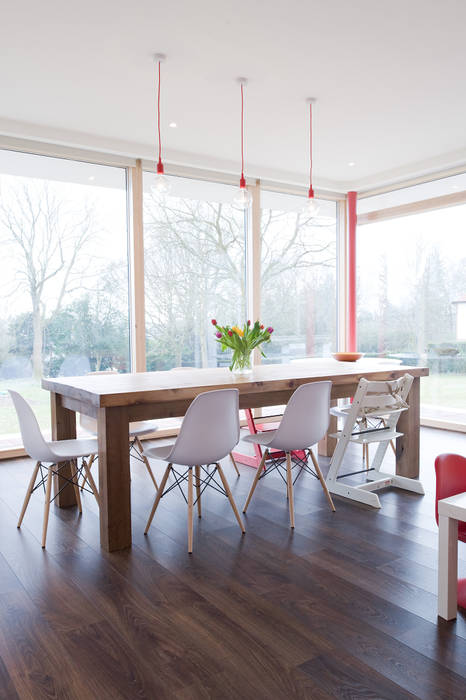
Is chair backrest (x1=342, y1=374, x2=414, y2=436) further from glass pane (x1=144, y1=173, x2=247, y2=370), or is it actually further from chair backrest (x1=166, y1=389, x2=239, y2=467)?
glass pane (x1=144, y1=173, x2=247, y2=370)

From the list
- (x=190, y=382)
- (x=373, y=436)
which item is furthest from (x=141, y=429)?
(x=373, y=436)

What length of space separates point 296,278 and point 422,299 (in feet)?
4.84

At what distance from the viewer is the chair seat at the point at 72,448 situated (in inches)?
113

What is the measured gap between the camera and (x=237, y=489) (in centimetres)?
376

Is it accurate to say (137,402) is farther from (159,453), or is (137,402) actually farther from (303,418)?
(303,418)

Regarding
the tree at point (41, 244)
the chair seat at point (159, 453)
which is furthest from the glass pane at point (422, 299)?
the chair seat at point (159, 453)

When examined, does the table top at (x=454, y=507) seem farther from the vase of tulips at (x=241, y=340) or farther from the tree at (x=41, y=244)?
the tree at (x=41, y=244)

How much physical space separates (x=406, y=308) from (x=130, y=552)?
15.5ft

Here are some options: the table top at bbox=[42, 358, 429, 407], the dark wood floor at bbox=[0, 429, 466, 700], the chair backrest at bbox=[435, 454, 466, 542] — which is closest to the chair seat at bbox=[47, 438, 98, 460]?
the table top at bbox=[42, 358, 429, 407]

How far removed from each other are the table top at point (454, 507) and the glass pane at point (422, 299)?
13.3ft

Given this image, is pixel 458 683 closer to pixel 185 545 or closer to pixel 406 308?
pixel 185 545

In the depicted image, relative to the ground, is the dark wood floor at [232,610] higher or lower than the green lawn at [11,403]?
lower

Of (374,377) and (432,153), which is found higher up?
A: (432,153)

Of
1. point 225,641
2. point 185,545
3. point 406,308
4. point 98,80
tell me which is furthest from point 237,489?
point 406,308
